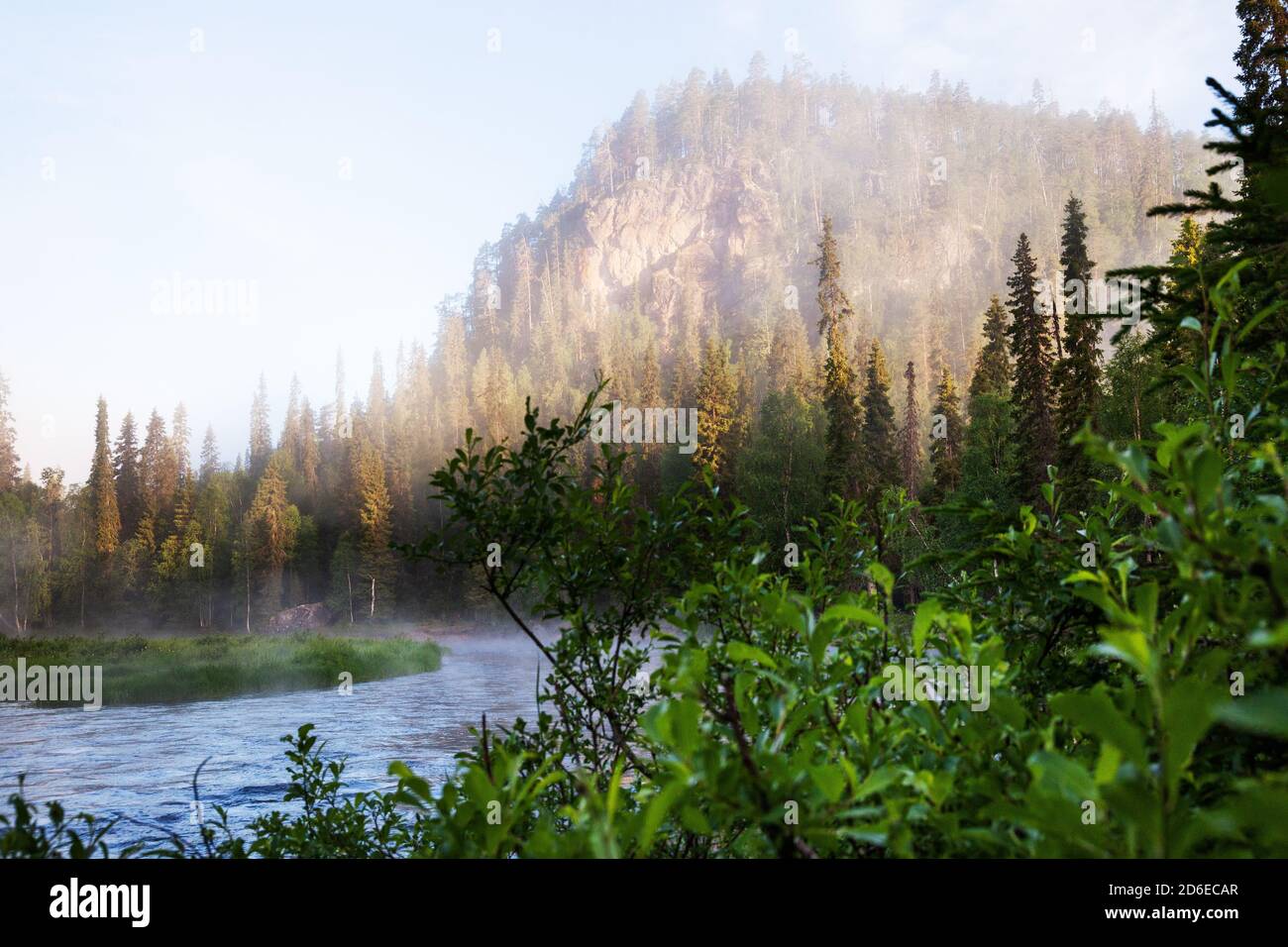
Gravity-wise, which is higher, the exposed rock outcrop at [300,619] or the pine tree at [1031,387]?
the pine tree at [1031,387]

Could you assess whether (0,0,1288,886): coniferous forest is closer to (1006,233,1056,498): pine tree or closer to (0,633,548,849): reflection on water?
(1006,233,1056,498): pine tree

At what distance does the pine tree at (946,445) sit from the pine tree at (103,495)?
60.1 metres

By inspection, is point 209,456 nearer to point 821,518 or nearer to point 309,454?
point 309,454

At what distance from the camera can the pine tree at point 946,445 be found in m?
34.1

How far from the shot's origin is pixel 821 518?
18.8 ft

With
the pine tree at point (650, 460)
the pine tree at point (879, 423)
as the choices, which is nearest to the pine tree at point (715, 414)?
the pine tree at point (650, 460)

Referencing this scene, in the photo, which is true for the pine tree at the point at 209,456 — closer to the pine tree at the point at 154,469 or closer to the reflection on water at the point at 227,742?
the pine tree at the point at 154,469

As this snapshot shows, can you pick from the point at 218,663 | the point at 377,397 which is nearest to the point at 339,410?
the point at 377,397

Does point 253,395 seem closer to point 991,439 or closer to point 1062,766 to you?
point 991,439

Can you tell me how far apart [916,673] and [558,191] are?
180 metres

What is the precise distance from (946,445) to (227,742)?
33.5m

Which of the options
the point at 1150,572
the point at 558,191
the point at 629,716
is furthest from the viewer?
the point at 558,191

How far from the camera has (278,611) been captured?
61.7m
